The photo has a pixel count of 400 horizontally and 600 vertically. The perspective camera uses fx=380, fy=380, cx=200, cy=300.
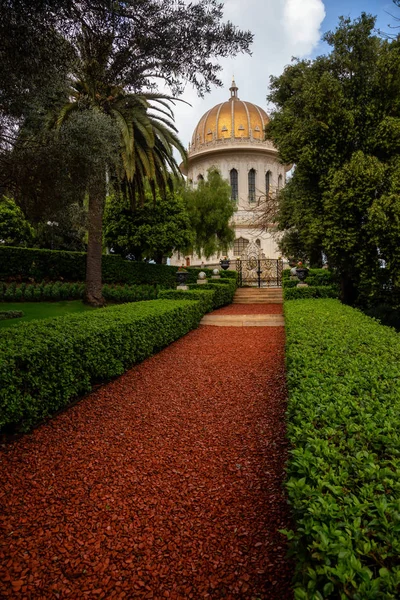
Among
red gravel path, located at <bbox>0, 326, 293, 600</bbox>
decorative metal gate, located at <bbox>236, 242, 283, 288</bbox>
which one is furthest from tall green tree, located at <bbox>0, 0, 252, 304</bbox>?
decorative metal gate, located at <bbox>236, 242, 283, 288</bbox>

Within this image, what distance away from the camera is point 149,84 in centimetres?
728

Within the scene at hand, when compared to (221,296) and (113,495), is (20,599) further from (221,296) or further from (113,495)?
(221,296)

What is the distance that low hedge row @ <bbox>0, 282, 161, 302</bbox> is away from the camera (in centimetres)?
1452

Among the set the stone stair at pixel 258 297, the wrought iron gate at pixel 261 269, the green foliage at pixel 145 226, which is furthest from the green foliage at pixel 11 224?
the wrought iron gate at pixel 261 269

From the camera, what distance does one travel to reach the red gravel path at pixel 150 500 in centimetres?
223

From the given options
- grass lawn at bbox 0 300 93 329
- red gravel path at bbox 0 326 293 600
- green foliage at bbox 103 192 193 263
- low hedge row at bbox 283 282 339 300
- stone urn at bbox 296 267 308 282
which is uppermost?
green foliage at bbox 103 192 193 263

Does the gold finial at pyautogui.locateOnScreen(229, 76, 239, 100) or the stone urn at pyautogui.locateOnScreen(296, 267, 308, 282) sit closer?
the stone urn at pyautogui.locateOnScreen(296, 267, 308, 282)

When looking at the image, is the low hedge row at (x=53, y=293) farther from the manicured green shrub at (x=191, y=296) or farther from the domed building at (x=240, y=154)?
the domed building at (x=240, y=154)

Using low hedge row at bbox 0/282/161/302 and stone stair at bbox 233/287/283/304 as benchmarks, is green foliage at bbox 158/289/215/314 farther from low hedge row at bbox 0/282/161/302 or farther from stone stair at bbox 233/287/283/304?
stone stair at bbox 233/287/283/304

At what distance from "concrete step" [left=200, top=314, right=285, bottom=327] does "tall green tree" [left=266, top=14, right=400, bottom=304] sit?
8.72ft

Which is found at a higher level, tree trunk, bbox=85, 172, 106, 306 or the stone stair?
tree trunk, bbox=85, 172, 106, 306

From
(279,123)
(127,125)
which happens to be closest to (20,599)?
(127,125)

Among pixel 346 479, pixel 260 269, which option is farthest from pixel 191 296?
pixel 260 269

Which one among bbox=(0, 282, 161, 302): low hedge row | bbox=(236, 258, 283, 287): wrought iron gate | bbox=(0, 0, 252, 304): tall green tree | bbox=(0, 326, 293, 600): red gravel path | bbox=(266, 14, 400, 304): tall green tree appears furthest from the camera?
bbox=(236, 258, 283, 287): wrought iron gate
